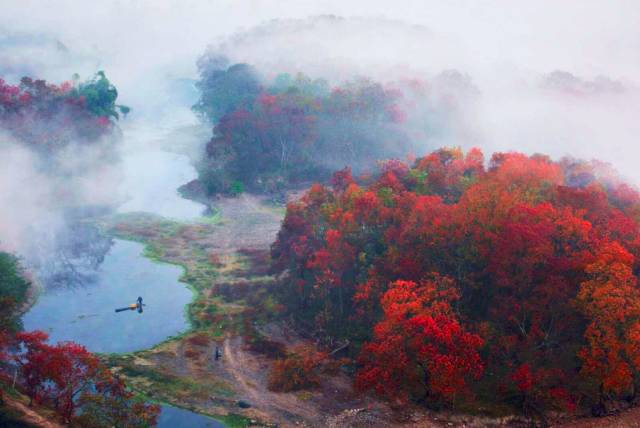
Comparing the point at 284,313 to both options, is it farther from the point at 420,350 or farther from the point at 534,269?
the point at 534,269

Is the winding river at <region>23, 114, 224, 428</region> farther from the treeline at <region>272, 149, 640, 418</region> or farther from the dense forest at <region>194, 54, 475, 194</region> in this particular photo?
the dense forest at <region>194, 54, 475, 194</region>

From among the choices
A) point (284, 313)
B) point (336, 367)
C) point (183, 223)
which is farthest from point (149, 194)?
point (336, 367)

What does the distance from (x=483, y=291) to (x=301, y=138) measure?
219 ft

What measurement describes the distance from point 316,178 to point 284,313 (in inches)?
2130

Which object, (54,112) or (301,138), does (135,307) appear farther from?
(54,112)

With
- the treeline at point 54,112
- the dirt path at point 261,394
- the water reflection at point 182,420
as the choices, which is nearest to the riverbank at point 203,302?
the water reflection at point 182,420

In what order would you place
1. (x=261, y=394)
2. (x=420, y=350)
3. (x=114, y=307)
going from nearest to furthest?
(x=420, y=350), (x=261, y=394), (x=114, y=307)

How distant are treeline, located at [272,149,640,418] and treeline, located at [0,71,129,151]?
59416 millimetres

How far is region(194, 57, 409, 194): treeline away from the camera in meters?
107

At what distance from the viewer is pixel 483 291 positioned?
48.4 m

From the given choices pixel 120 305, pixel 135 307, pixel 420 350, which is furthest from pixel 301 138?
pixel 420 350

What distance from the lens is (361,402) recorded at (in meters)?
43.7

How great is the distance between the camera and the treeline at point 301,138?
106875 millimetres

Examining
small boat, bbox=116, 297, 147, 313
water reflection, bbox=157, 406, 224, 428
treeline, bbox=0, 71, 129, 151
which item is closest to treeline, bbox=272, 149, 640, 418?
water reflection, bbox=157, 406, 224, 428
